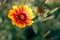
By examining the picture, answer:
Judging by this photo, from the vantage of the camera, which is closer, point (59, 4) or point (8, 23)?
point (8, 23)

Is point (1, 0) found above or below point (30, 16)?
above

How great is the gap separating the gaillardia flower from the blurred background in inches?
0.9

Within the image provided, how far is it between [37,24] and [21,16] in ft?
0.32

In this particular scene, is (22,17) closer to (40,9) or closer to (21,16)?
(21,16)

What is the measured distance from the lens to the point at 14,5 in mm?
1186

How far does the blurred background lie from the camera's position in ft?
3.65

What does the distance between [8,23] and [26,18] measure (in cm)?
11

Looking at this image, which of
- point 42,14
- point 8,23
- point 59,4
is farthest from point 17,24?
point 59,4

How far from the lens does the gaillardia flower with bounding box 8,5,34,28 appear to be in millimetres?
1123

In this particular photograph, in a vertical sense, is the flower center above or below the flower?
below

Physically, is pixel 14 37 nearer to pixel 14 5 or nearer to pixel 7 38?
pixel 7 38

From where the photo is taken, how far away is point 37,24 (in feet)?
3.77

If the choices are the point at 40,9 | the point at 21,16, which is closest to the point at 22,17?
the point at 21,16

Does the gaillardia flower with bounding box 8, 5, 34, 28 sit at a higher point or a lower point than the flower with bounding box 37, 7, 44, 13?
lower
